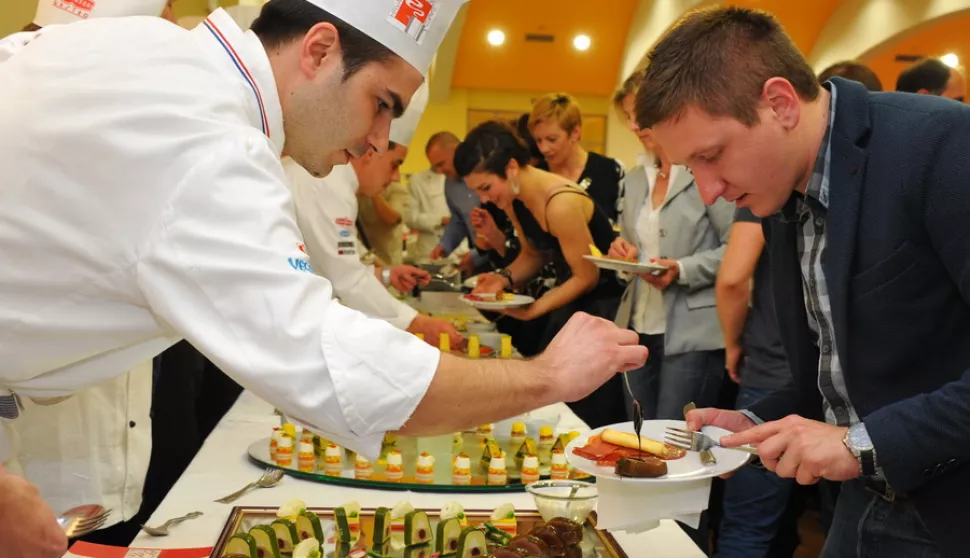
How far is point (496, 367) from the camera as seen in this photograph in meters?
1.04

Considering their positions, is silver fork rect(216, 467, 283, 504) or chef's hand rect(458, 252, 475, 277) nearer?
silver fork rect(216, 467, 283, 504)

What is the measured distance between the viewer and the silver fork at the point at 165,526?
133 cm

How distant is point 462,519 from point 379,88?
0.62 m

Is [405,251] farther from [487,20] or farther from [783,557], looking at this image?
[487,20]

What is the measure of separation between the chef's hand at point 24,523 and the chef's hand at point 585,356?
21.9 inches

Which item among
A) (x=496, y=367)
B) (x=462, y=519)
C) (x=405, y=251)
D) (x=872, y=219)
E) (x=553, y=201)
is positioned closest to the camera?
(x=496, y=367)

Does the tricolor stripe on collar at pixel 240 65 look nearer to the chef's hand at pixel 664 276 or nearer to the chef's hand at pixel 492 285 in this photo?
the chef's hand at pixel 664 276

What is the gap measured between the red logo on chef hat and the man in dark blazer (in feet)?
3.49

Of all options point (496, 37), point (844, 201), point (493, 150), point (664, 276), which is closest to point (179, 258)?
point (844, 201)

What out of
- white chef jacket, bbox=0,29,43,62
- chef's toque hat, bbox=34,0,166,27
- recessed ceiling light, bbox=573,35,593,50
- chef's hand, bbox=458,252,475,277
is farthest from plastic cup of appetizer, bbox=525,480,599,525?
recessed ceiling light, bbox=573,35,593,50

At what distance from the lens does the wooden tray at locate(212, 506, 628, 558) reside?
125 centimetres

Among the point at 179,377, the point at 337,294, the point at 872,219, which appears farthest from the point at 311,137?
the point at 179,377

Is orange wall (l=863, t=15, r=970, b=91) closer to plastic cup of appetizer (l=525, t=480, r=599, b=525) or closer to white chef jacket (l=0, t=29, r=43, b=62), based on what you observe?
plastic cup of appetizer (l=525, t=480, r=599, b=525)

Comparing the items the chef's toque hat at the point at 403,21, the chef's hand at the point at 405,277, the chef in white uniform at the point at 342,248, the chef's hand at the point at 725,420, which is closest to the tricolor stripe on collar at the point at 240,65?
the chef's toque hat at the point at 403,21
